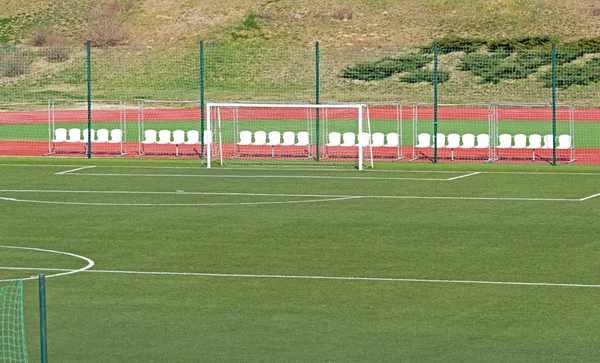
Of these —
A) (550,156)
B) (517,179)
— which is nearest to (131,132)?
(550,156)

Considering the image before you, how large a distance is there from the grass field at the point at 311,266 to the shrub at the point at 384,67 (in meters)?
37.3

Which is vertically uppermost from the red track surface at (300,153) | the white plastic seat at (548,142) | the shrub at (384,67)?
the shrub at (384,67)

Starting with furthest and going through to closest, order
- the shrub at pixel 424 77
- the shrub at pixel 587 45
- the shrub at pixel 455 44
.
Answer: the shrub at pixel 455 44 < the shrub at pixel 587 45 < the shrub at pixel 424 77

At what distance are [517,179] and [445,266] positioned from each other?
44.7ft

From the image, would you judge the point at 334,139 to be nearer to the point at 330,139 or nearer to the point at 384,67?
the point at 330,139

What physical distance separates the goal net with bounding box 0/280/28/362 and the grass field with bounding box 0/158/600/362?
17cm

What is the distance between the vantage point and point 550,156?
3897 centimetres

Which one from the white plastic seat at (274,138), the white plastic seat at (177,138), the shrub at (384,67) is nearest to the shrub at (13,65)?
the shrub at (384,67)

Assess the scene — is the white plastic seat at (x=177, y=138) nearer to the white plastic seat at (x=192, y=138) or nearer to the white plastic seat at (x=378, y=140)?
the white plastic seat at (x=192, y=138)

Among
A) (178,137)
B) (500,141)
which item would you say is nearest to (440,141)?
(500,141)

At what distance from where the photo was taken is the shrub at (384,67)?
2746 inches

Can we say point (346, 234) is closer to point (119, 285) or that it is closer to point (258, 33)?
point (119, 285)

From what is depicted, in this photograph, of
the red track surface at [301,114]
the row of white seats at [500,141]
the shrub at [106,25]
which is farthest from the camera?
the shrub at [106,25]

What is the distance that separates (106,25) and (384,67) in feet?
87.8
